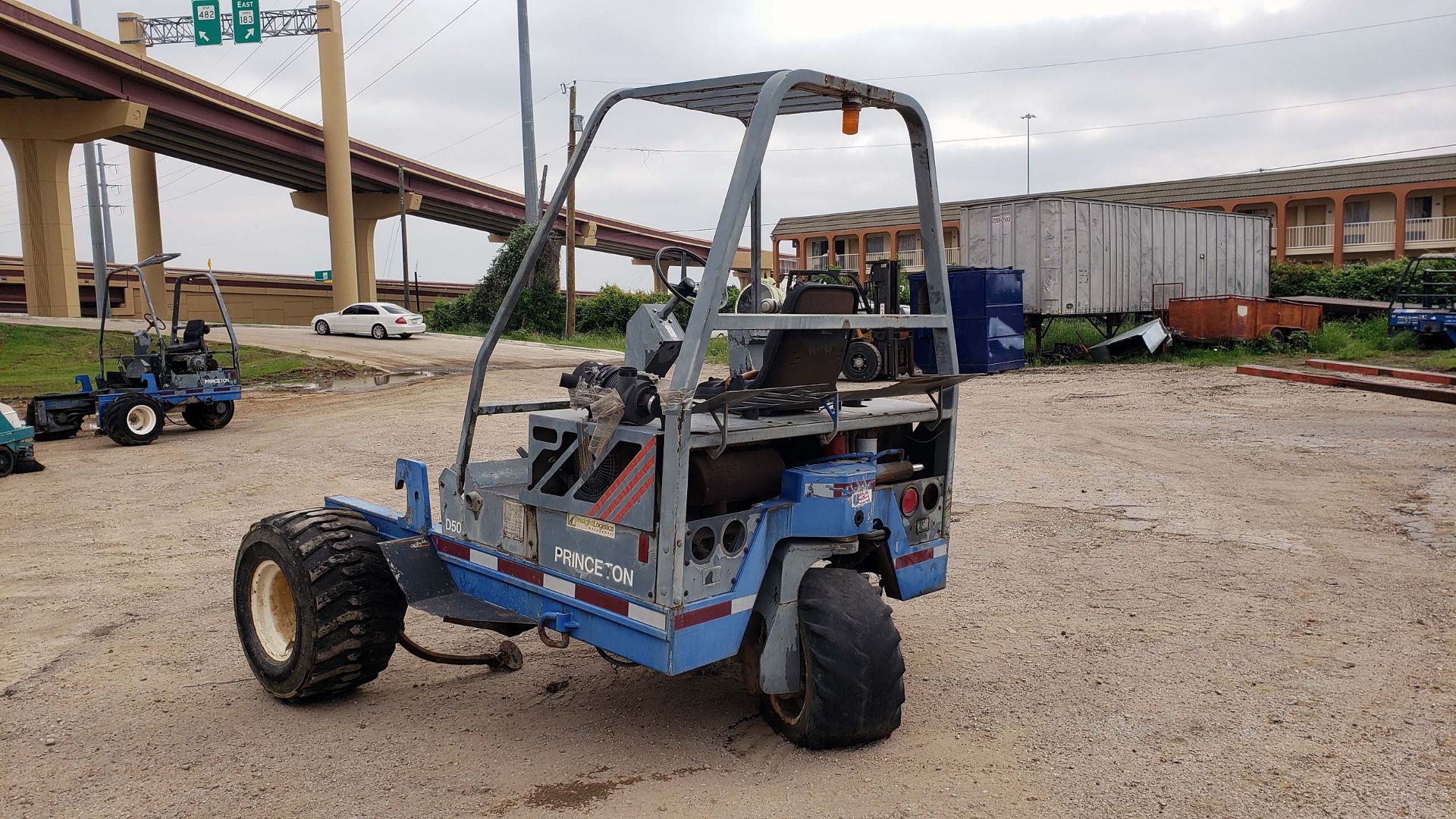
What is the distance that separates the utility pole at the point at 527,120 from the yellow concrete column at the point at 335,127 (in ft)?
31.8

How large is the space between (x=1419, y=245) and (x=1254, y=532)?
1526 inches

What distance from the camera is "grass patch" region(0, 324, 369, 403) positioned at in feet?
69.5

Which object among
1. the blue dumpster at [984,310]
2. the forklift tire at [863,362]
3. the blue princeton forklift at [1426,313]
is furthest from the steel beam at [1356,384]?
the forklift tire at [863,362]

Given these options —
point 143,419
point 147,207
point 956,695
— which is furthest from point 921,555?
point 147,207

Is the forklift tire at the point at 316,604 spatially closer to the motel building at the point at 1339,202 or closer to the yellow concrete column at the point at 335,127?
the motel building at the point at 1339,202

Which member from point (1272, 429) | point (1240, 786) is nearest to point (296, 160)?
point (1272, 429)

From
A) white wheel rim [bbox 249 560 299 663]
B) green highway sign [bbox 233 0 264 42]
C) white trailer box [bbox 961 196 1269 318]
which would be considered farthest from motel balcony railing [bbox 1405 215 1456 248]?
white wheel rim [bbox 249 560 299 663]

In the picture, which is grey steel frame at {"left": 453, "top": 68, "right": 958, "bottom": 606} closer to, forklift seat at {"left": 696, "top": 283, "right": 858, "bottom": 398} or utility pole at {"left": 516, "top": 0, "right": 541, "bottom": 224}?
forklift seat at {"left": 696, "top": 283, "right": 858, "bottom": 398}

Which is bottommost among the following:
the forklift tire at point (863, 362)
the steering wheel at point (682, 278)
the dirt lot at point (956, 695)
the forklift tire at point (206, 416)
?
the dirt lot at point (956, 695)

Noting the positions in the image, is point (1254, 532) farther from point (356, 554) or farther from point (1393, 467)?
point (356, 554)

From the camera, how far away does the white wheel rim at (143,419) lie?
15.0 m

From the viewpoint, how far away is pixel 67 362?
2397 centimetres

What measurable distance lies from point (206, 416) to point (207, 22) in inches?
988

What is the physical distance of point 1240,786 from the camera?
391 cm
